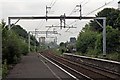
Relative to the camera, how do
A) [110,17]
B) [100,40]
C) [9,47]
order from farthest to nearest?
[110,17]
[100,40]
[9,47]

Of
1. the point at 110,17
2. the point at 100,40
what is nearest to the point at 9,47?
the point at 100,40

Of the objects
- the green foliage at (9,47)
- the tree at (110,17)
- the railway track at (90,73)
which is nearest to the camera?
the railway track at (90,73)

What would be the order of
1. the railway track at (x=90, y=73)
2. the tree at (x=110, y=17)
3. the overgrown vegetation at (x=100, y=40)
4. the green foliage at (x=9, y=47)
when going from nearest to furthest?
the railway track at (x=90, y=73)
the green foliage at (x=9, y=47)
the overgrown vegetation at (x=100, y=40)
the tree at (x=110, y=17)

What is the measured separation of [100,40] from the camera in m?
56.5

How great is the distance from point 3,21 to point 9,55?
13.7 feet

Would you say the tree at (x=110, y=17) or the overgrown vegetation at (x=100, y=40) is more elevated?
the tree at (x=110, y=17)

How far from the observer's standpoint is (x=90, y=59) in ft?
144

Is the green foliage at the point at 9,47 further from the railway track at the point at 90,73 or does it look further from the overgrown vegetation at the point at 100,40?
the overgrown vegetation at the point at 100,40

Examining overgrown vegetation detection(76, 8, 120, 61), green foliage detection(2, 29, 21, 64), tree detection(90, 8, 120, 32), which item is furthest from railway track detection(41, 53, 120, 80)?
tree detection(90, 8, 120, 32)

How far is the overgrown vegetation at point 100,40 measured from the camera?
54.1 meters

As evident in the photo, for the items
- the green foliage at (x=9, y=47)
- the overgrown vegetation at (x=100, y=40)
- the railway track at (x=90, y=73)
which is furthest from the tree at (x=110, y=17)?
the railway track at (x=90, y=73)

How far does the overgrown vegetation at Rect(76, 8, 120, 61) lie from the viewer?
54.1 m

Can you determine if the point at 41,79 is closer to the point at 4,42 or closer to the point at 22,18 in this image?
the point at 4,42

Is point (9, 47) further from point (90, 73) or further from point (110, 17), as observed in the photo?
point (110, 17)
